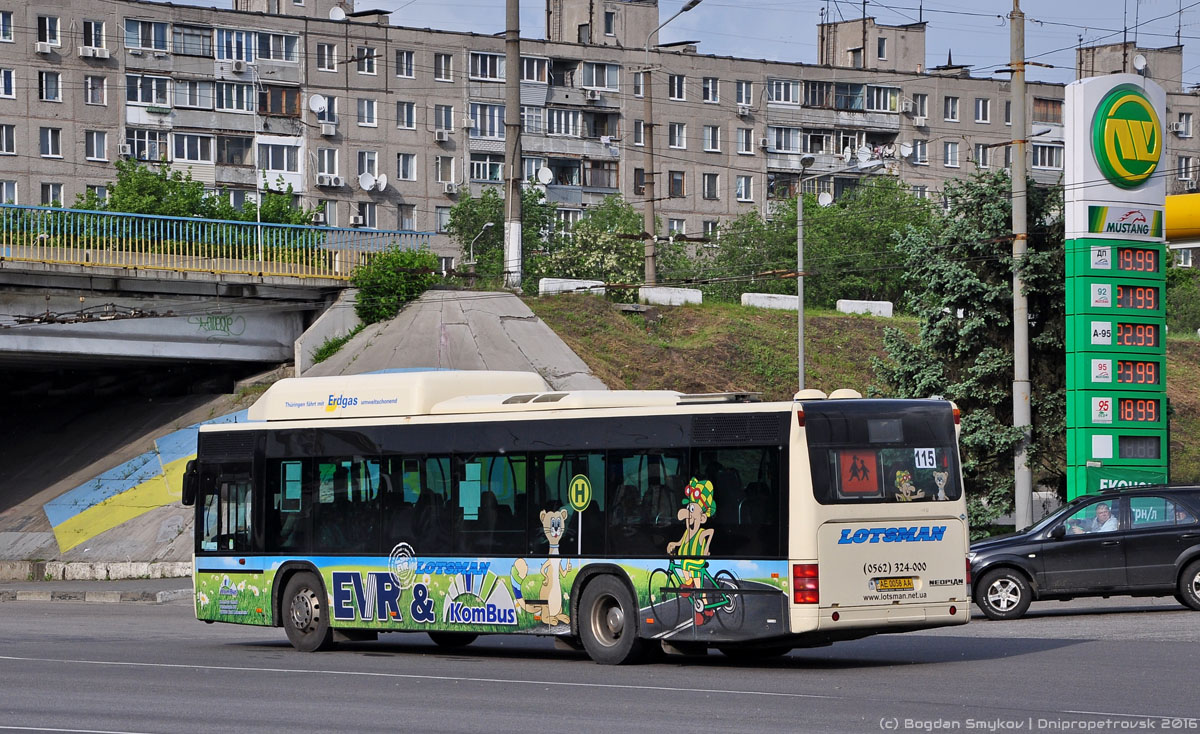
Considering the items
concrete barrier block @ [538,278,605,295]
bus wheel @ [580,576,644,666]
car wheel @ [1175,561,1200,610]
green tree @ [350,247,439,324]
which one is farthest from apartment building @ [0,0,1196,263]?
bus wheel @ [580,576,644,666]

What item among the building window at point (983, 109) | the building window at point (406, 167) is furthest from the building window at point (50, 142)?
the building window at point (983, 109)

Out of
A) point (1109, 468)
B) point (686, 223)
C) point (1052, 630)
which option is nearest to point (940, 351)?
point (1109, 468)

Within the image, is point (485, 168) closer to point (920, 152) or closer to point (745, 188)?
point (745, 188)

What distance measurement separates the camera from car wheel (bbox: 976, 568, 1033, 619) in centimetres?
2055

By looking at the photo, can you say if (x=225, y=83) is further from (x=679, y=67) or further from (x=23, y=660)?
(x=23, y=660)

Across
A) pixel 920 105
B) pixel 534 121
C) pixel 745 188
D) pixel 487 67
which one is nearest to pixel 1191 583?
pixel 534 121

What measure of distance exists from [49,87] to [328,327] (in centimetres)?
3939

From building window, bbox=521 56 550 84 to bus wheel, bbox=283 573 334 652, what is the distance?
67.5 metres

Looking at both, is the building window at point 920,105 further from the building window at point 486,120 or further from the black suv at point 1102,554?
the black suv at point 1102,554

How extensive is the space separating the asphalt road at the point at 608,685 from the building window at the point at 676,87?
70.2m

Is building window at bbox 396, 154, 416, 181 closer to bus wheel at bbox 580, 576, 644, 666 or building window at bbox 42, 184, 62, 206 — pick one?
building window at bbox 42, 184, 62, 206

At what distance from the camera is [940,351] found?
33.9m

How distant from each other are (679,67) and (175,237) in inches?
2075

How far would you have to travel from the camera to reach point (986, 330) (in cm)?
3359
